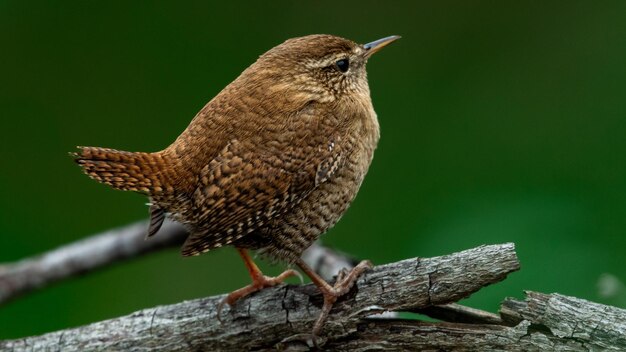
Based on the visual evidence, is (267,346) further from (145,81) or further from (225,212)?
(145,81)

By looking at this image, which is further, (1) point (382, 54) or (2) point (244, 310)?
(1) point (382, 54)

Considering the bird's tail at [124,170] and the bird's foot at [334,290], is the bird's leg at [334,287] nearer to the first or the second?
the bird's foot at [334,290]

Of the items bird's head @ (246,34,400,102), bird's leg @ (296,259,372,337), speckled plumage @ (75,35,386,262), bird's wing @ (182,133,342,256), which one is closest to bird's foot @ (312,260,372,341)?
bird's leg @ (296,259,372,337)

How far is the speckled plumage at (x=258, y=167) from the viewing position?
10.2 feet

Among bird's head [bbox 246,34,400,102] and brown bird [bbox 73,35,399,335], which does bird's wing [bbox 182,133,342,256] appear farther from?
bird's head [bbox 246,34,400,102]

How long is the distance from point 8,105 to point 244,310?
217cm

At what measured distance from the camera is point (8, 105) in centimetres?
476

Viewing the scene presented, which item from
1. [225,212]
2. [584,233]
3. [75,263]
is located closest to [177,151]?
[225,212]

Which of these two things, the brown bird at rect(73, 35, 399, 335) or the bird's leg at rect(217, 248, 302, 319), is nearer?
the brown bird at rect(73, 35, 399, 335)

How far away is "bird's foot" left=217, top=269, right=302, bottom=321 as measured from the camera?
10.7 feet

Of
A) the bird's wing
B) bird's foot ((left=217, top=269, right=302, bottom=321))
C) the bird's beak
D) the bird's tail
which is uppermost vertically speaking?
the bird's beak

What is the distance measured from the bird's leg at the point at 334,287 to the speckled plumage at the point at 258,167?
0.59 feet

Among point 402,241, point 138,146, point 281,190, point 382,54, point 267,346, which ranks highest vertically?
point 382,54

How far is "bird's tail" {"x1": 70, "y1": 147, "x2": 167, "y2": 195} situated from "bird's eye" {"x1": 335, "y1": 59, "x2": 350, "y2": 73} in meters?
0.84
